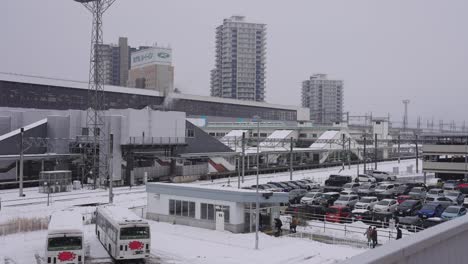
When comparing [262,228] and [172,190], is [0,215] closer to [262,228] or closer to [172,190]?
[172,190]

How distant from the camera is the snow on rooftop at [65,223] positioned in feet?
59.2

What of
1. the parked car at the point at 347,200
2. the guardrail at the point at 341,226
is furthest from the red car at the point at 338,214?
the parked car at the point at 347,200

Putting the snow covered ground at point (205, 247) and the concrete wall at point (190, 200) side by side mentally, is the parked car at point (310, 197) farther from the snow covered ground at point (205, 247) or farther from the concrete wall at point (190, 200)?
the snow covered ground at point (205, 247)

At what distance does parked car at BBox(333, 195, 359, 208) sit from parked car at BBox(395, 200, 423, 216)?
124 inches

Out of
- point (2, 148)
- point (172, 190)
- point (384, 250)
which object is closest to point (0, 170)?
point (2, 148)

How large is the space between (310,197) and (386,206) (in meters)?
5.65

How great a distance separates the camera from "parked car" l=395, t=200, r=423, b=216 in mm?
30219

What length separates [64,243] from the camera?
58.6ft

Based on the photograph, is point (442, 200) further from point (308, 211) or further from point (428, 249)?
point (428, 249)

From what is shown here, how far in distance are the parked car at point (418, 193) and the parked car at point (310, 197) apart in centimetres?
735

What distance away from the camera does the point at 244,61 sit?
585ft

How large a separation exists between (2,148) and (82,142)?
24.4ft

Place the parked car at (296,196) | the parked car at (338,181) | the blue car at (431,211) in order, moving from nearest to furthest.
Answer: the blue car at (431,211) < the parked car at (296,196) < the parked car at (338,181)

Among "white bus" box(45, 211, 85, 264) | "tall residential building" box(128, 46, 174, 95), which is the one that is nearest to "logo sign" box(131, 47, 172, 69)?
"tall residential building" box(128, 46, 174, 95)
